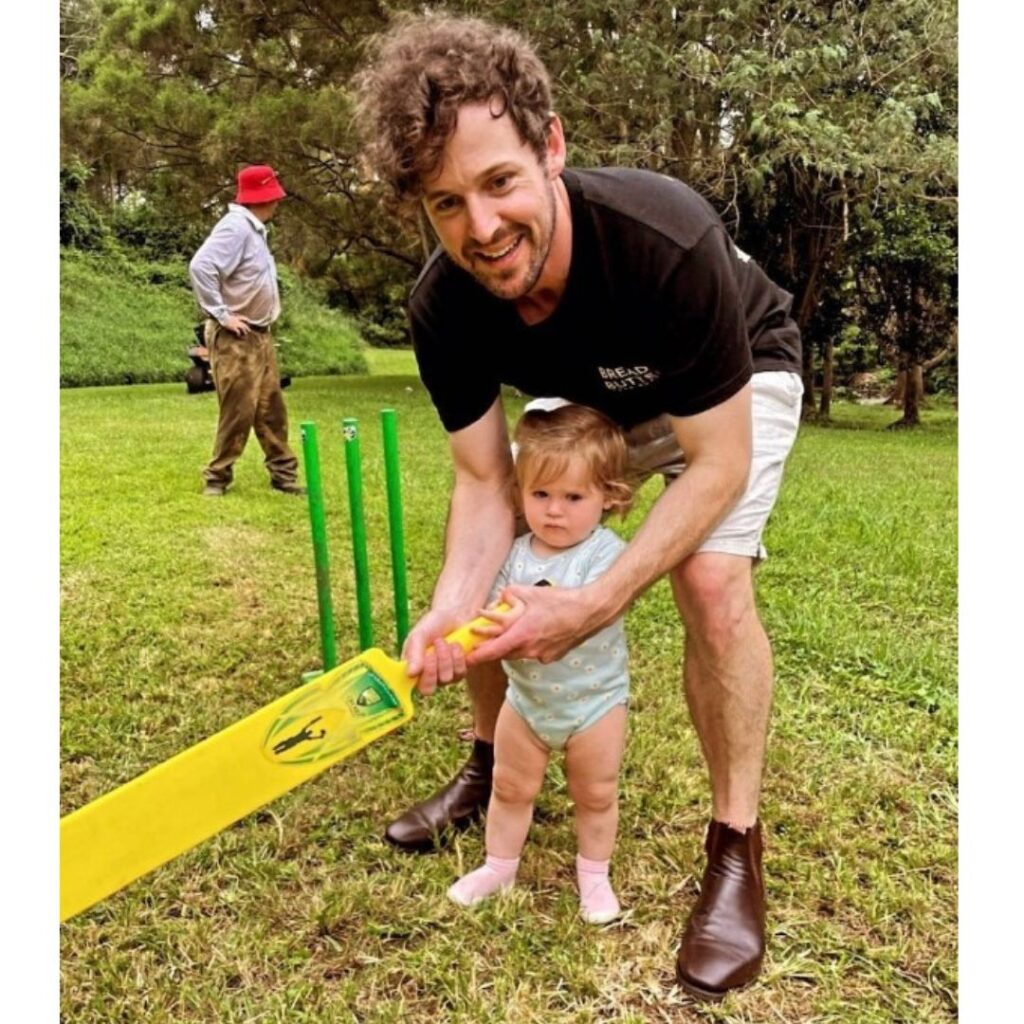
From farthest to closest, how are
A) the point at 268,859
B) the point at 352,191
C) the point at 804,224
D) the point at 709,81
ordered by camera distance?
1. the point at 352,191
2. the point at 804,224
3. the point at 709,81
4. the point at 268,859

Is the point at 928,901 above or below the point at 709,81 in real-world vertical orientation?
below

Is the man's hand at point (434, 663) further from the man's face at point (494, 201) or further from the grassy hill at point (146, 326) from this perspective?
the grassy hill at point (146, 326)

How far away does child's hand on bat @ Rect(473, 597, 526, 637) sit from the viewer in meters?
1.96

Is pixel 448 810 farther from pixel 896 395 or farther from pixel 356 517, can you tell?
pixel 896 395

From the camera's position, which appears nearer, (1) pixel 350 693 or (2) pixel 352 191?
(1) pixel 350 693

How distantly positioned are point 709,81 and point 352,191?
5.17 meters

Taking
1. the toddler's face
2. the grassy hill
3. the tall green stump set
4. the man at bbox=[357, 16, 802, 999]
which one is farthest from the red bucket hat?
the grassy hill

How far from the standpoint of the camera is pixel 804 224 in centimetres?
1301

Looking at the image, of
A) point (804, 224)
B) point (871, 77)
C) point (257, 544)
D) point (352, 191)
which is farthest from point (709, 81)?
point (257, 544)

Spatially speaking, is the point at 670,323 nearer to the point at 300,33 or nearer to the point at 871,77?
the point at 871,77

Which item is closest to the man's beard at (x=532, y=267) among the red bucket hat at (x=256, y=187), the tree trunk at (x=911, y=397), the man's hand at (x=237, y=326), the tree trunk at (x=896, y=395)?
the man's hand at (x=237, y=326)

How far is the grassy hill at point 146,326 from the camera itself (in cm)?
1530

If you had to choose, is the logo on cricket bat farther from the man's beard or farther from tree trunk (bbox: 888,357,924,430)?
tree trunk (bbox: 888,357,924,430)

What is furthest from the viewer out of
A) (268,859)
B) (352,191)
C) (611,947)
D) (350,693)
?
(352,191)
